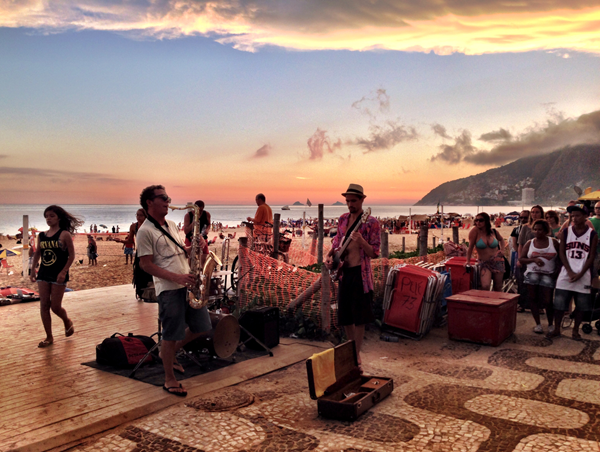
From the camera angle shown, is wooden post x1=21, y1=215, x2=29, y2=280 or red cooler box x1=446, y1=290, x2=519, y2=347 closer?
red cooler box x1=446, y1=290, x2=519, y2=347

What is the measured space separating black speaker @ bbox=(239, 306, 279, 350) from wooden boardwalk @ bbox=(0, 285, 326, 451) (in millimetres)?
199

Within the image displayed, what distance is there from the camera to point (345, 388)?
489 cm

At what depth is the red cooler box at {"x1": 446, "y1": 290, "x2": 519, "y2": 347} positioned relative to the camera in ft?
22.9

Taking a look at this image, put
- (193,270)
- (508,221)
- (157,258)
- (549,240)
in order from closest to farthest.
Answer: (157,258)
(193,270)
(549,240)
(508,221)

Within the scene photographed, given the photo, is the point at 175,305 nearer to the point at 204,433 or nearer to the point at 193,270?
the point at 193,270

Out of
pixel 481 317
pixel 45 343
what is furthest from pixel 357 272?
pixel 45 343

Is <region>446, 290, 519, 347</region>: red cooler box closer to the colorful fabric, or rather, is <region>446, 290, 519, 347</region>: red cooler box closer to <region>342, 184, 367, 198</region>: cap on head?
the colorful fabric

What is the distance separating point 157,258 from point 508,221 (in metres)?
59.7

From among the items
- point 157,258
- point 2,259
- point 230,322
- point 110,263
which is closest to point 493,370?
point 230,322

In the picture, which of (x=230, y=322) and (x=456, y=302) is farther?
(x=456, y=302)

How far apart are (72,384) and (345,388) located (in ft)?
9.60

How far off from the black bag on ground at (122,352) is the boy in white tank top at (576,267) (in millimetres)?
6070

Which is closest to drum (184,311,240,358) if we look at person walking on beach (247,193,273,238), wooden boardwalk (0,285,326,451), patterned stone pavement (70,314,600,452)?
wooden boardwalk (0,285,326,451)

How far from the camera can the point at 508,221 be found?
5806cm
